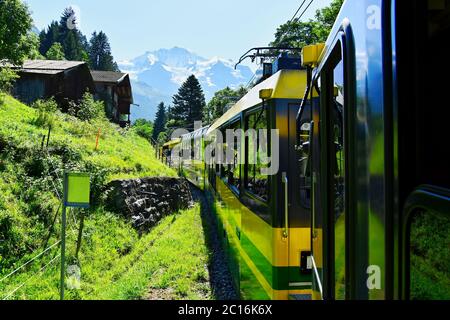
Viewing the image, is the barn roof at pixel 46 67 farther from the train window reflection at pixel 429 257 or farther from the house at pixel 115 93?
the train window reflection at pixel 429 257

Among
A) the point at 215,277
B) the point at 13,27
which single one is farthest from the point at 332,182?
the point at 13,27

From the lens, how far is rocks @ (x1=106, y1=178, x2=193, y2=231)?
41.7 ft

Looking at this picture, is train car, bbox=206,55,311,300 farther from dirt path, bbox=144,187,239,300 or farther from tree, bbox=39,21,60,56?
tree, bbox=39,21,60,56

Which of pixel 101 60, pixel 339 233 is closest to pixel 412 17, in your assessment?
pixel 339 233

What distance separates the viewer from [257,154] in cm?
514

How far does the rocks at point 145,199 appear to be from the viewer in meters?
12.7

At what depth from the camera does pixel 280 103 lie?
4.63 m

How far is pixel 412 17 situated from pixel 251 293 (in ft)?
16.0

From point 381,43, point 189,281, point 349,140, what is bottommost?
point 189,281

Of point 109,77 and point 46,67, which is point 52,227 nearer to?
point 46,67

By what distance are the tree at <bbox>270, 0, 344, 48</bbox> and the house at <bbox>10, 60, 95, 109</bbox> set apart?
16.2 m

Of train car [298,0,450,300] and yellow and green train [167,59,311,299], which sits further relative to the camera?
yellow and green train [167,59,311,299]

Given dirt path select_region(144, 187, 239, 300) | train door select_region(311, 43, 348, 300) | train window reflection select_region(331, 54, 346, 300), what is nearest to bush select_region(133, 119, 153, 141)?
dirt path select_region(144, 187, 239, 300)

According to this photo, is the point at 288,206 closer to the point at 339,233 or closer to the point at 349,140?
the point at 339,233
